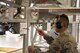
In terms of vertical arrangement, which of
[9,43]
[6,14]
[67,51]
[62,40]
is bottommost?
[9,43]

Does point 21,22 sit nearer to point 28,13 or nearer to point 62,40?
point 28,13

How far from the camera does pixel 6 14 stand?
181 cm

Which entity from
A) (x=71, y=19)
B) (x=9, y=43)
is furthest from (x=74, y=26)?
(x=9, y=43)

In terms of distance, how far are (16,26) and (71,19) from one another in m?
2.16

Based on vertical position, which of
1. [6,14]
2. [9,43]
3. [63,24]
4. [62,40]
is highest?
[6,14]

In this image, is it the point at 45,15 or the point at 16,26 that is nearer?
the point at 16,26

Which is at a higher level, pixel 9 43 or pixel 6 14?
pixel 6 14

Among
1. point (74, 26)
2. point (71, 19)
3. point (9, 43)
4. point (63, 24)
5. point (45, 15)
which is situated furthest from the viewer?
point (74, 26)

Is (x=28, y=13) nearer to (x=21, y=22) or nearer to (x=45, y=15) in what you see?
(x=21, y=22)

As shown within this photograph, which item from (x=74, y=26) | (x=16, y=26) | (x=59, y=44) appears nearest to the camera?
(x=59, y=44)

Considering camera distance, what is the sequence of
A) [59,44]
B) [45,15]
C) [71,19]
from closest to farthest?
[59,44] < [45,15] < [71,19]

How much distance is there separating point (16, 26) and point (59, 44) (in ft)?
1.76

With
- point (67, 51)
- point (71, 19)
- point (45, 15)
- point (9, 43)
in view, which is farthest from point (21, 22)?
point (71, 19)

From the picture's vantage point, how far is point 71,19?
154 inches
